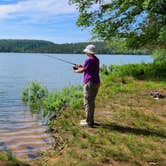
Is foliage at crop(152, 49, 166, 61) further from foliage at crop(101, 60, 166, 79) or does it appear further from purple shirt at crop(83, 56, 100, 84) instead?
purple shirt at crop(83, 56, 100, 84)

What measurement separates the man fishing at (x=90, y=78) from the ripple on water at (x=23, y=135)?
4.48 ft

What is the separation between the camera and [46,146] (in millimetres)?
13539

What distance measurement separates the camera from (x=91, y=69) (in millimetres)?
12352

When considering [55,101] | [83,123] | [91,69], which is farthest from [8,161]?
[55,101]

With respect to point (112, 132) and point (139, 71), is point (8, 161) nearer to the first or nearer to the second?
point (112, 132)

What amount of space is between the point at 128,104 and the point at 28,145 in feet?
13.3

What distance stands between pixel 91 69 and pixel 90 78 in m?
0.24

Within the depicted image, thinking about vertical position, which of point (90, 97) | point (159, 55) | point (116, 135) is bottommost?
point (116, 135)

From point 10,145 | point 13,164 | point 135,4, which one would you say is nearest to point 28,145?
point 10,145

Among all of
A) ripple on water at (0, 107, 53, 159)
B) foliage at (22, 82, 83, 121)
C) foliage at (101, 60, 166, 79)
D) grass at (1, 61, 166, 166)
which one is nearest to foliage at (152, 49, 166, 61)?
foliage at (101, 60, 166, 79)

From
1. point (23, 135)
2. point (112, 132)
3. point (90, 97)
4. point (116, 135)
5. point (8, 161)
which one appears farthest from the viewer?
point (23, 135)

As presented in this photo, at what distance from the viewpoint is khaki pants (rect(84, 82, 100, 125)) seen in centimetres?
1246

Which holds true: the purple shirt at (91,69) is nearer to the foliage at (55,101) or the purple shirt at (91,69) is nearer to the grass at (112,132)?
the grass at (112,132)

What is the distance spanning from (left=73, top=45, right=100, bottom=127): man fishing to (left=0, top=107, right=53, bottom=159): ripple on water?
1365 millimetres
